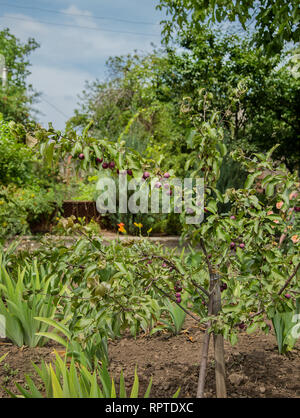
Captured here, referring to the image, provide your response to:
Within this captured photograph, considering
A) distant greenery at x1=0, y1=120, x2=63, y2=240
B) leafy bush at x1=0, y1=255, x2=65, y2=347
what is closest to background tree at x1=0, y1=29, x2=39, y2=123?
distant greenery at x1=0, y1=120, x2=63, y2=240

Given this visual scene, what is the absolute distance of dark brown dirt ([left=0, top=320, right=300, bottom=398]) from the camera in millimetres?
1887

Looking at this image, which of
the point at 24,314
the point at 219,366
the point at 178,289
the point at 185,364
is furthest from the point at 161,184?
the point at 24,314

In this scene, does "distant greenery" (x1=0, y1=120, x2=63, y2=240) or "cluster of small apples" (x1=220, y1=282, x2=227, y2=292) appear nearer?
"cluster of small apples" (x1=220, y1=282, x2=227, y2=292)

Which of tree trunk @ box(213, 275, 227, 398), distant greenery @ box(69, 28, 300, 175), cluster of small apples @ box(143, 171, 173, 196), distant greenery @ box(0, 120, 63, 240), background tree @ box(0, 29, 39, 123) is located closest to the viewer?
cluster of small apples @ box(143, 171, 173, 196)

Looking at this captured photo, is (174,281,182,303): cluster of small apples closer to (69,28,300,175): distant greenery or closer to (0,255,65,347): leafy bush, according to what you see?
(0,255,65,347): leafy bush

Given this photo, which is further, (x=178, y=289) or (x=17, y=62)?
(x=17, y=62)

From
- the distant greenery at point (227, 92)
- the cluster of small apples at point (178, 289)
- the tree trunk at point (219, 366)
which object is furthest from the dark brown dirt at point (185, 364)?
the distant greenery at point (227, 92)

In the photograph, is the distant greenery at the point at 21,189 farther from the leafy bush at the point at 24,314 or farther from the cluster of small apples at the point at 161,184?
the cluster of small apples at the point at 161,184

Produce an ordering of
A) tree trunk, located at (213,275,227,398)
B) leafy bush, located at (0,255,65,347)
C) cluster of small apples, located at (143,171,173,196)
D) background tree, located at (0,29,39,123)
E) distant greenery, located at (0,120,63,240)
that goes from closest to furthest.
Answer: cluster of small apples, located at (143,171,173,196) → tree trunk, located at (213,275,227,398) → leafy bush, located at (0,255,65,347) → distant greenery, located at (0,120,63,240) → background tree, located at (0,29,39,123)

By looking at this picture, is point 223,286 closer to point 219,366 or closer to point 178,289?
point 178,289

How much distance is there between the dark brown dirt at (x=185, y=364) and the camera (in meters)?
1.89

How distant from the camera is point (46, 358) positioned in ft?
7.25

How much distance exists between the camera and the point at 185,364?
7.00ft

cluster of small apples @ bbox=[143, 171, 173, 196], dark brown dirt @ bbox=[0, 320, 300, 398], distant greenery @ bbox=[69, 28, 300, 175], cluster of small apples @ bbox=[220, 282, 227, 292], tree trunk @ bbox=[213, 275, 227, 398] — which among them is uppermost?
distant greenery @ bbox=[69, 28, 300, 175]
